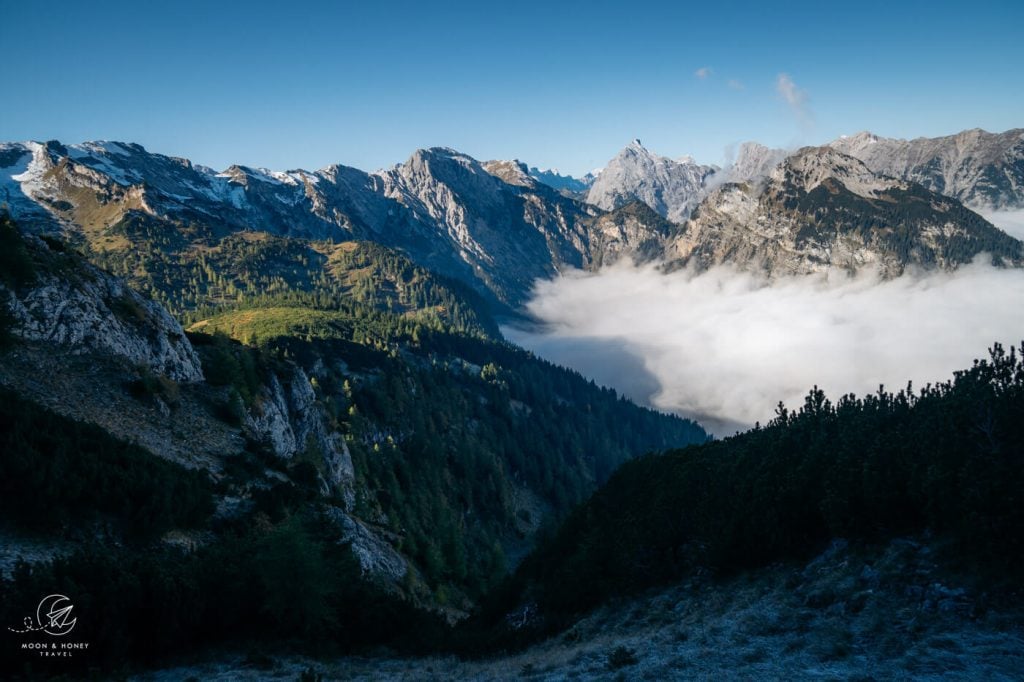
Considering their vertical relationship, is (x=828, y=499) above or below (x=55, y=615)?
below

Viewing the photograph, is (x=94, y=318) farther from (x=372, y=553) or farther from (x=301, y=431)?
(x=301, y=431)

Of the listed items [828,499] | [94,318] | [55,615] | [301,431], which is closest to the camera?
[55,615]

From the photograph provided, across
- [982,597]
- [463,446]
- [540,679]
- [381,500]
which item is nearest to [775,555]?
[982,597]

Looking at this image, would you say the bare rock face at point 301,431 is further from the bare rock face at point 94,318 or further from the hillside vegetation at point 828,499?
the hillside vegetation at point 828,499

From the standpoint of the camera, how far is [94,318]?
47875 millimetres

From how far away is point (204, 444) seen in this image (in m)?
46.3

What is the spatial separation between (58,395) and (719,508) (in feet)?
159

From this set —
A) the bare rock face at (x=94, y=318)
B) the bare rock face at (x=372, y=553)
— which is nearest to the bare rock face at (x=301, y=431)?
the bare rock face at (x=94, y=318)

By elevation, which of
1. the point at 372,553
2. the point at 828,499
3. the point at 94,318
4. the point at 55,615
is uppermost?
the point at 94,318

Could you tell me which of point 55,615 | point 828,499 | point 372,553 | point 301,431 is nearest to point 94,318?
point 372,553

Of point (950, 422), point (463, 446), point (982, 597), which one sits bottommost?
point (463, 446)

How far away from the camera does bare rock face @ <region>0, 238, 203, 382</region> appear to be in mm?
43312

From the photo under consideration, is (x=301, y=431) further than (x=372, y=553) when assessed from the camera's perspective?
Yes

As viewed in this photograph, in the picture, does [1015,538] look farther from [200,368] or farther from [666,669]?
[200,368]
